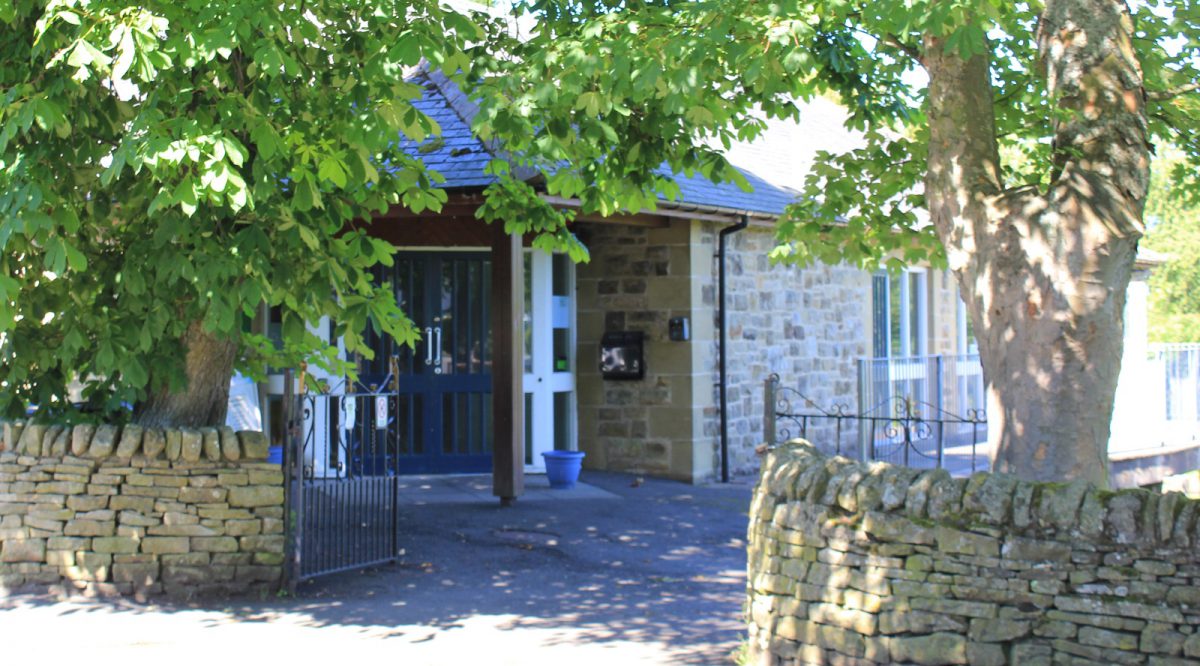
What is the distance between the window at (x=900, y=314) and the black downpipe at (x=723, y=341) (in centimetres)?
390

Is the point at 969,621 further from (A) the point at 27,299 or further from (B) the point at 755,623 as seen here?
(A) the point at 27,299

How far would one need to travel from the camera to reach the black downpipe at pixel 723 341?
13508 mm

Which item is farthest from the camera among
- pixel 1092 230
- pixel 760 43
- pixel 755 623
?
pixel 760 43

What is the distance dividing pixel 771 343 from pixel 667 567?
5940 millimetres

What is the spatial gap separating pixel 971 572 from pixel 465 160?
679 centimetres

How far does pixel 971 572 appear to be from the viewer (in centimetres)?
520

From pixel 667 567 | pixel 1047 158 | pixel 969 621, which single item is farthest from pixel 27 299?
pixel 1047 158

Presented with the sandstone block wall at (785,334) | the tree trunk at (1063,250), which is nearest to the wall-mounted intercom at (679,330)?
the sandstone block wall at (785,334)

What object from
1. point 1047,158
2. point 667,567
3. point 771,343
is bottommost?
point 667,567

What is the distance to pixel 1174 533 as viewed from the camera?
4.77m

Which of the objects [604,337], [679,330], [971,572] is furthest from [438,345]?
[971,572]

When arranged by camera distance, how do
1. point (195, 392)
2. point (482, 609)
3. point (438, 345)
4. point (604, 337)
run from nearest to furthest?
point (482, 609) → point (195, 392) → point (438, 345) → point (604, 337)

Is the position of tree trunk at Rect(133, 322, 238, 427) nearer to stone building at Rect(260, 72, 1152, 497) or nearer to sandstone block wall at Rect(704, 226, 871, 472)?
stone building at Rect(260, 72, 1152, 497)

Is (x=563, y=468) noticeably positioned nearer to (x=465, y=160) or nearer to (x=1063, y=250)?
(x=465, y=160)
